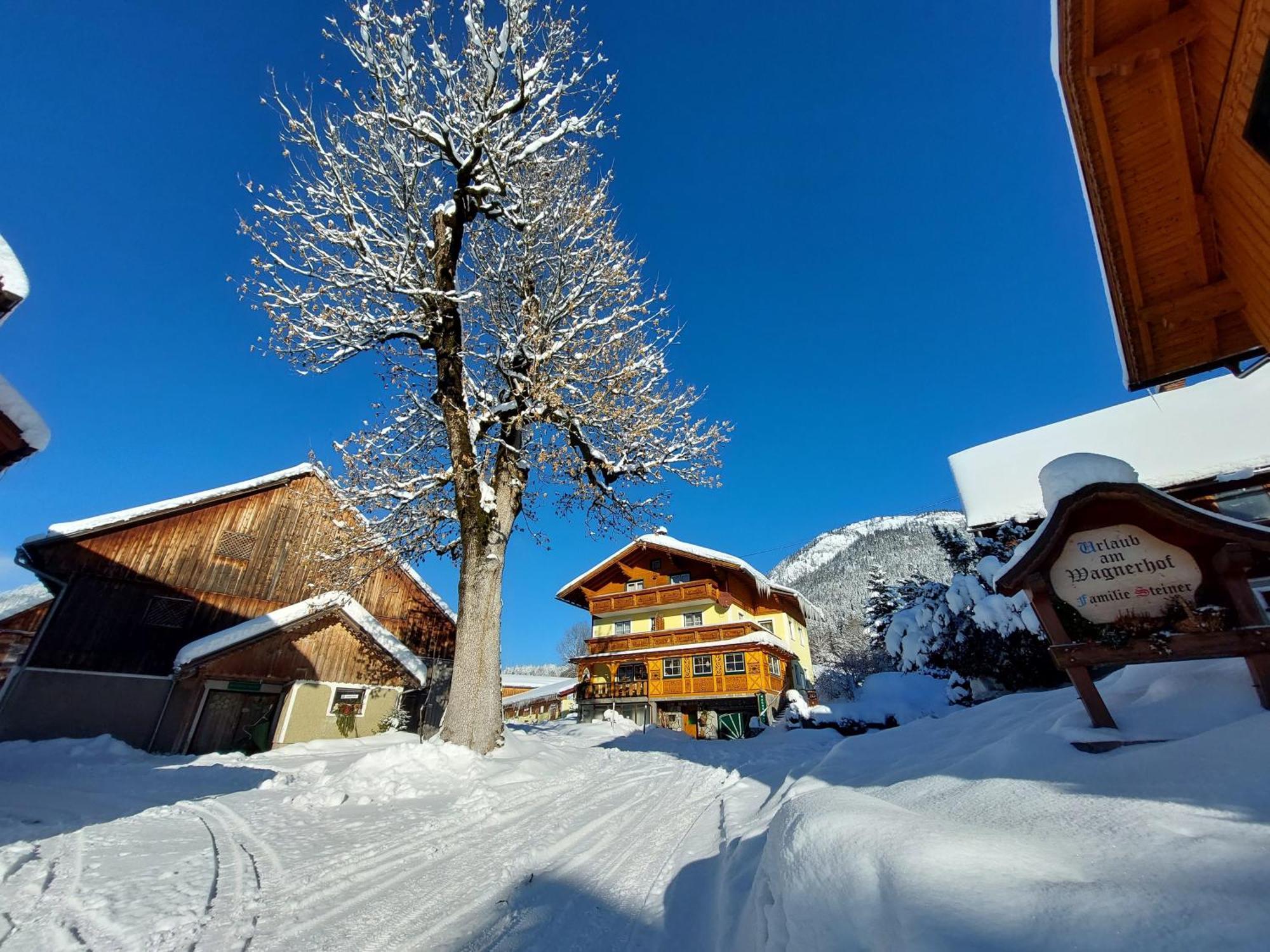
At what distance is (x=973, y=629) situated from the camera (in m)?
16.0

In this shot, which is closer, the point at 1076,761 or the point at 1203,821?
the point at 1203,821

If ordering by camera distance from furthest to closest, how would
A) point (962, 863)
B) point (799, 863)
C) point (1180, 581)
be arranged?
point (1180, 581) → point (799, 863) → point (962, 863)

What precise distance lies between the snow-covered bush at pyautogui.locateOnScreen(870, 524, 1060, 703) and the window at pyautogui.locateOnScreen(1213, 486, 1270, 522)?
4.06m

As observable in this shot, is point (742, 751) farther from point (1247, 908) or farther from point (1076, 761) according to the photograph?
point (1247, 908)

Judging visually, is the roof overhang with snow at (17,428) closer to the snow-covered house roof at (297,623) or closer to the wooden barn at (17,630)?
the snow-covered house roof at (297,623)

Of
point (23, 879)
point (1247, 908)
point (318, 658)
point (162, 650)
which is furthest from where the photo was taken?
point (318, 658)

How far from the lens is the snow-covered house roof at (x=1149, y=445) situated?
43.2ft

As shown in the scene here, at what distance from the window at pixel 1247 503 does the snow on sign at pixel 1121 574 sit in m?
13.4

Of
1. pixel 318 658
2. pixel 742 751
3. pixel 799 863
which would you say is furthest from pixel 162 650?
pixel 799 863

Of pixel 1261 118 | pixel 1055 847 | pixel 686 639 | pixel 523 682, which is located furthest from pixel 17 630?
pixel 523 682

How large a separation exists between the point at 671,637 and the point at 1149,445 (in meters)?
20.2

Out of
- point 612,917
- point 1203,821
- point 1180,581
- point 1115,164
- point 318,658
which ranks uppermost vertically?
point 1115,164

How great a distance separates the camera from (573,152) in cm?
1209

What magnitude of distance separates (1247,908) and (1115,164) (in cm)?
677
